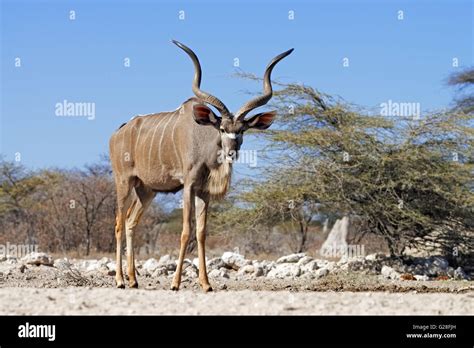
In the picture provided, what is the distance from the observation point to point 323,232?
3034 cm

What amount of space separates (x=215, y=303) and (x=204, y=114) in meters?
2.90

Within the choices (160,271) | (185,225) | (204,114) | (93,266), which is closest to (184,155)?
(204,114)

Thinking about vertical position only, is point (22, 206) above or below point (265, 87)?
below

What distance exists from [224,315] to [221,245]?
62.1 ft

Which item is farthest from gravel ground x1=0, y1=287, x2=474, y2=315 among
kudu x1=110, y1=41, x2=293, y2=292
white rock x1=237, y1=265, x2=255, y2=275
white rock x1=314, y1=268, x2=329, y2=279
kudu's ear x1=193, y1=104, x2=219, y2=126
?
white rock x1=237, y1=265, x2=255, y2=275

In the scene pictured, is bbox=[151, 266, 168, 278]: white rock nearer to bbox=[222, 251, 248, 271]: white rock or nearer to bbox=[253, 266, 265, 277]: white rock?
bbox=[253, 266, 265, 277]: white rock

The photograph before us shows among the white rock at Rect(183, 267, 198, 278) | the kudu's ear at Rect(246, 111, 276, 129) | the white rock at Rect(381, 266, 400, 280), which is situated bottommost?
the white rock at Rect(381, 266, 400, 280)

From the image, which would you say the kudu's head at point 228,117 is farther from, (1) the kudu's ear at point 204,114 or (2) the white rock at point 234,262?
(2) the white rock at point 234,262

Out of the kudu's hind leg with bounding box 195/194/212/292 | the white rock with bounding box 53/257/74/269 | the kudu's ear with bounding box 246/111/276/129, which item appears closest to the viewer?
the kudu's hind leg with bounding box 195/194/212/292

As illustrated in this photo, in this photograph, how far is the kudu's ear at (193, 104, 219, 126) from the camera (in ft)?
28.0
